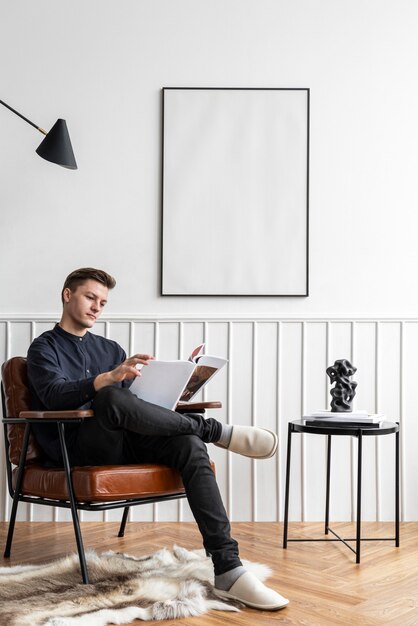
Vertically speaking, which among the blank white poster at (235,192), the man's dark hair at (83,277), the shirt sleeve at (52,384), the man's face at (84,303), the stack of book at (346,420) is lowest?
the stack of book at (346,420)

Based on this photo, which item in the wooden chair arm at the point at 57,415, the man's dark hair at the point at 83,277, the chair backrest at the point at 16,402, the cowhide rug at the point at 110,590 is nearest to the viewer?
the cowhide rug at the point at 110,590

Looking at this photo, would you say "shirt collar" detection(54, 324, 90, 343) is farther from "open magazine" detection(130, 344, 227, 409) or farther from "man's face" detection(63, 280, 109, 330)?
"open magazine" detection(130, 344, 227, 409)

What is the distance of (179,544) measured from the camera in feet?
10.1

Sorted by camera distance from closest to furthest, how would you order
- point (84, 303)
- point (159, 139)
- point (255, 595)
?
point (255, 595) → point (84, 303) → point (159, 139)

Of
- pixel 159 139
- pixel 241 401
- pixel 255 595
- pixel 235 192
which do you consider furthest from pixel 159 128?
pixel 255 595

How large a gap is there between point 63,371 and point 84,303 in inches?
11.3

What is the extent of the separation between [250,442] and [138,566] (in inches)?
23.6

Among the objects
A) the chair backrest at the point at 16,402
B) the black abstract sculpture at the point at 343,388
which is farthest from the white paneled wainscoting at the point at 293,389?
the chair backrest at the point at 16,402

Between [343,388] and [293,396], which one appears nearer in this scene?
[343,388]

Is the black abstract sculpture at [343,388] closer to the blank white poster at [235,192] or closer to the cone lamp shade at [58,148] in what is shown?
the blank white poster at [235,192]

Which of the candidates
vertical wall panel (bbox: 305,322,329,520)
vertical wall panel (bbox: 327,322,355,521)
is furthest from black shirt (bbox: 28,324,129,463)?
vertical wall panel (bbox: 327,322,355,521)

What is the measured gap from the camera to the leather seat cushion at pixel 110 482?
2484mm

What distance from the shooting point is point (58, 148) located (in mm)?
3299

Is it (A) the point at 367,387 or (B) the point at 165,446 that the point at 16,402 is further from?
(A) the point at 367,387
